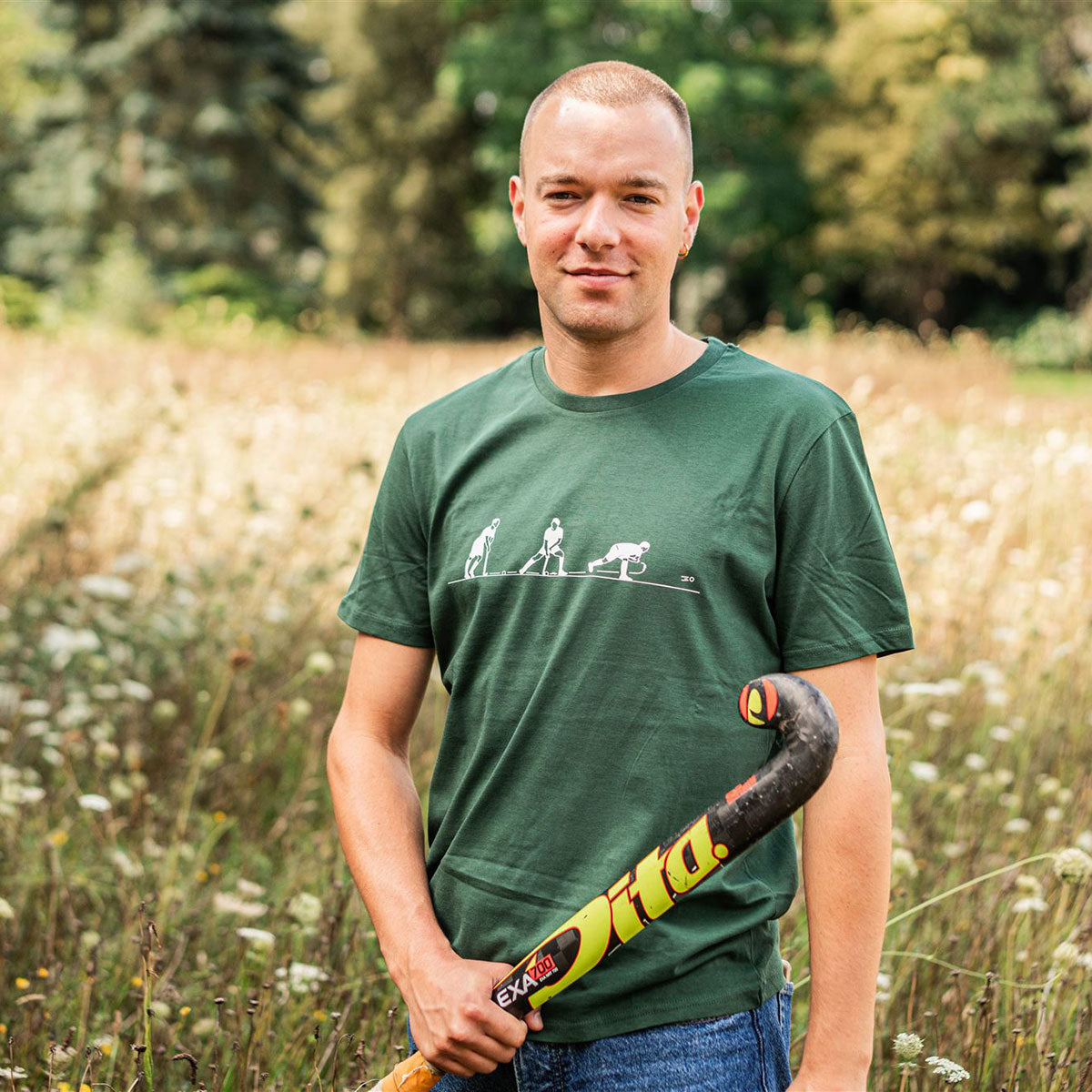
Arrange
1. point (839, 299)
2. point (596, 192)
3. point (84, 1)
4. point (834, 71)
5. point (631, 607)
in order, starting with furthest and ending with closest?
point (839, 299) → point (834, 71) → point (84, 1) → point (596, 192) → point (631, 607)

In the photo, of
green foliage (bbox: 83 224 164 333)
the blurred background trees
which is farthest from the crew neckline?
the blurred background trees

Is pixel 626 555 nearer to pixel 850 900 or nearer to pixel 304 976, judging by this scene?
pixel 850 900

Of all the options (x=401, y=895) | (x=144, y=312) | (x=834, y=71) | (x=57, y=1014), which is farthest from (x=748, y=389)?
(x=834, y=71)

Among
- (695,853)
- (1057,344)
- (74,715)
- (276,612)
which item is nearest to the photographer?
(695,853)

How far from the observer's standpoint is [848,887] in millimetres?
1632

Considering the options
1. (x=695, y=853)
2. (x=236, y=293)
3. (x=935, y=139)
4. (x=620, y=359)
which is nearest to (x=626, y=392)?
(x=620, y=359)

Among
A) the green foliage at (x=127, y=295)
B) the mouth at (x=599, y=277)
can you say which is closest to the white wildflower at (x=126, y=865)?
the mouth at (x=599, y=277)

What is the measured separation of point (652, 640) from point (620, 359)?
15.6 inches

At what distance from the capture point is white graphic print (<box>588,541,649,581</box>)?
1692 millimetres

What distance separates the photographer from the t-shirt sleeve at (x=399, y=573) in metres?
1.99

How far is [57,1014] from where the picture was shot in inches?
109

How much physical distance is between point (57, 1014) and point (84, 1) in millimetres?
31978

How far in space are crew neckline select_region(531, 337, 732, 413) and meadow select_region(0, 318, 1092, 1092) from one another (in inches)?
25.4

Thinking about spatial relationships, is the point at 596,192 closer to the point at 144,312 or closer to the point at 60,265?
the point at 144,312
